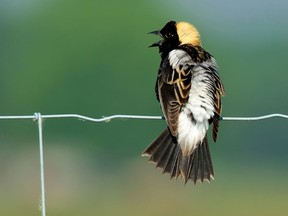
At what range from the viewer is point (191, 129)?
4.61 metres

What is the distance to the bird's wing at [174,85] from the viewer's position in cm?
451

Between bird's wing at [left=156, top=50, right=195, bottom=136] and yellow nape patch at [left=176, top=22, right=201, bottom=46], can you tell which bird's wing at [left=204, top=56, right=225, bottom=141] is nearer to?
bird's wing at [left=156, top=50, right=195, bottom=136]

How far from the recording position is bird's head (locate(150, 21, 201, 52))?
529 cm

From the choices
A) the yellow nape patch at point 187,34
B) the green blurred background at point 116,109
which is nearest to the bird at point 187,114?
the yellow nape patch at point 187,34

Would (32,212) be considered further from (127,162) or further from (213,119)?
(213,119)

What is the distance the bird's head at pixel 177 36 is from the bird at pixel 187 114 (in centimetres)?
42

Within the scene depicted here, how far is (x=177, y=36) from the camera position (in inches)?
210

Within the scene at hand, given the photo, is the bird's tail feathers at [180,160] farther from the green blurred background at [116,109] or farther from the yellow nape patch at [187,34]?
the green blurred background at [116,109]

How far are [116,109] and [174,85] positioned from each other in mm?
24910

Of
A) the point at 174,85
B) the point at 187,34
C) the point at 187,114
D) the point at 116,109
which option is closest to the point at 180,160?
the point at 187,114

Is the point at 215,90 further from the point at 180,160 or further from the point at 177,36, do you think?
the point at 177,36

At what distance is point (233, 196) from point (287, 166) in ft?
9.77

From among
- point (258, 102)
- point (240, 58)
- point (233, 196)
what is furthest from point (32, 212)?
point (240, 58)

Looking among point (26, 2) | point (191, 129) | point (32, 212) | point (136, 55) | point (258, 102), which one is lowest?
point (191, 129)
